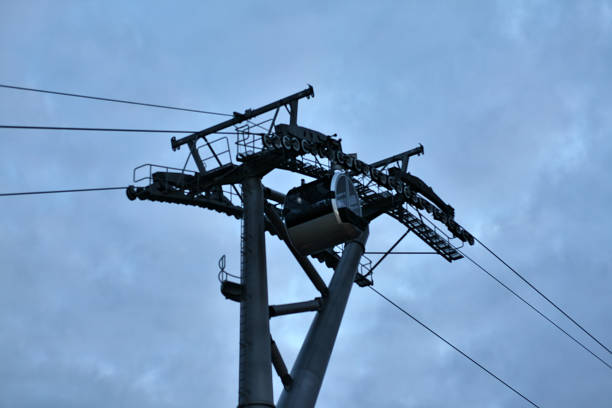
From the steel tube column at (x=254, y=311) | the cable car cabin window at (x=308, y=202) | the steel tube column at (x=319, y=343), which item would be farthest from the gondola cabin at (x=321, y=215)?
the steel tube column at (x=319, y=343)

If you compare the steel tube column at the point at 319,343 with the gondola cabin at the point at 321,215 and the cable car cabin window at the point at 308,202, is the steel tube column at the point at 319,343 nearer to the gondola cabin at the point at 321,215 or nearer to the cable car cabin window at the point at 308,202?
the gondola cabin at the point at 321,215

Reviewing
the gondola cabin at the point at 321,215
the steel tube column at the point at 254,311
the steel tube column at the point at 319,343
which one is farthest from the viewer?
the steel tube column at the point at 319,343

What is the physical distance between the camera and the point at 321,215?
1088 inches

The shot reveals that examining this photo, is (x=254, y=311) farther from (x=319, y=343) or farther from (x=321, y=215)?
(x=319, y=343)

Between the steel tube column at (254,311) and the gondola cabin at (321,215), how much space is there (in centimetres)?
103

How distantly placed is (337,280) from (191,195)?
6.30 m

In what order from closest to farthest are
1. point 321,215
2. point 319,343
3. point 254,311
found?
point 254,311
point 321,215
point 319,343

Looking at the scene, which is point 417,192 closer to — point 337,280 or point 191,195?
point 337,280

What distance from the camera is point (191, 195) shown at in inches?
1133

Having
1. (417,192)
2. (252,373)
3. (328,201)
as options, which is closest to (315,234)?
(328,201)

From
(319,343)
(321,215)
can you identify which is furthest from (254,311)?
(319,343)

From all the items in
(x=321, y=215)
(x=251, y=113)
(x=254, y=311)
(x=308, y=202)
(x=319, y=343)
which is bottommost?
(x=254, y=311)

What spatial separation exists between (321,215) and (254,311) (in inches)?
136

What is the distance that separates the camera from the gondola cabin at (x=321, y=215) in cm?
2762
